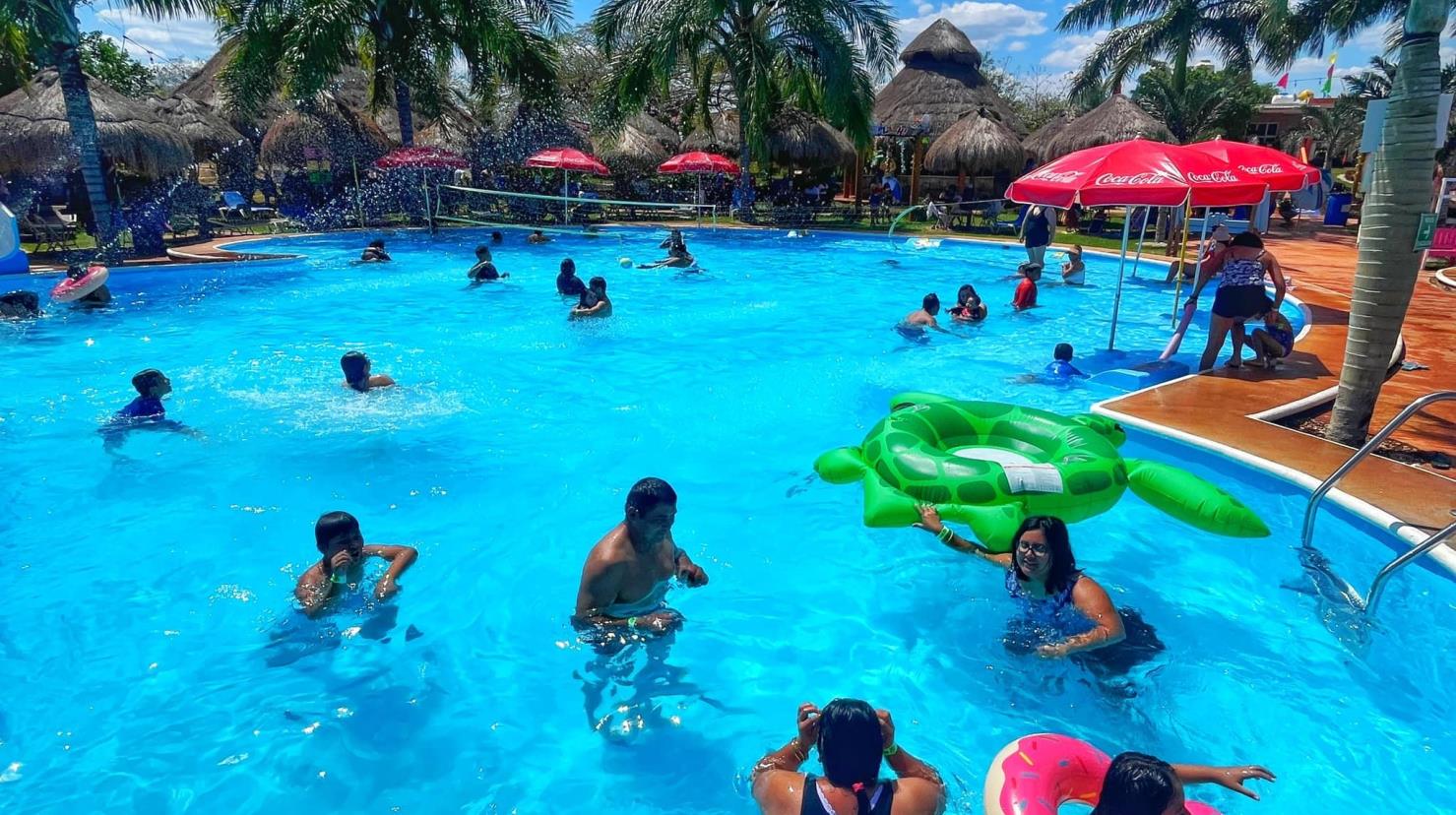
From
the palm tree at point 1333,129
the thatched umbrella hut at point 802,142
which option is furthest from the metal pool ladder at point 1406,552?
the palm tree at point 1333,129

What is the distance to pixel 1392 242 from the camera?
567 cm

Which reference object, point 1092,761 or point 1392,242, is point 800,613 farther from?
point 1392,242

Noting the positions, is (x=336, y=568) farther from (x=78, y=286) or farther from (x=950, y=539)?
(x=78, y=286)

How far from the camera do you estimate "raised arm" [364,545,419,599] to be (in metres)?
4.60

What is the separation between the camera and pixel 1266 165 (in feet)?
26.7

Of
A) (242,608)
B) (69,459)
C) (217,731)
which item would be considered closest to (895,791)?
(217,731)

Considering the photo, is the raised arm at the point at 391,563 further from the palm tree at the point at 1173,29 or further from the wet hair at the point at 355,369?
the palm tree at the point at 1173,29

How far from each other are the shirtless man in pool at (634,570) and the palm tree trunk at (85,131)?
54.3 ft

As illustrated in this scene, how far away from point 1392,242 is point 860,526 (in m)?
4.22

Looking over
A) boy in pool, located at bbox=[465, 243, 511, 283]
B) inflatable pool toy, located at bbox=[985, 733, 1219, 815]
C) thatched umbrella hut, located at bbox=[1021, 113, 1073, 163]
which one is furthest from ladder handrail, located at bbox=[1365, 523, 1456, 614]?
thatched umbrella hut, located at bbox=[1021, 113, 1073, 163]

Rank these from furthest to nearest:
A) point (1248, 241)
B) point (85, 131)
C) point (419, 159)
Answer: point (419, 159) → point (85, 131) → point (1248, 241)

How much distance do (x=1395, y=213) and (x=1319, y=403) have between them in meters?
2.03

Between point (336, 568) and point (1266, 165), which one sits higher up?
point (1266, 165)

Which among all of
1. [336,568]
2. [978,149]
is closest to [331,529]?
[336,568]
